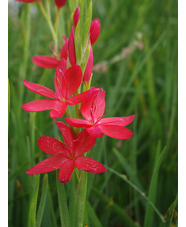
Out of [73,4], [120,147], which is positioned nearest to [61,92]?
[73,4]

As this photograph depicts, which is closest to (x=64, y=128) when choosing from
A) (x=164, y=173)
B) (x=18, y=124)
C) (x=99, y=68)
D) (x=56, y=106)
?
(x=56, y=106)

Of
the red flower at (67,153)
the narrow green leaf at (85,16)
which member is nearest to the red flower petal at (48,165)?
the red flower at (67,153)

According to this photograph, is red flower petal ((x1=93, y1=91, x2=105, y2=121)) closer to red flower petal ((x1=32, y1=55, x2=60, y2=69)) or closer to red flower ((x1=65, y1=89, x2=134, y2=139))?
red flower ((x1=65, y1=89, x2=134, y2=139))

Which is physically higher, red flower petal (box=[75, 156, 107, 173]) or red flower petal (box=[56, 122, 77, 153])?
red flower petal (box=[56, 122, 77, 153])

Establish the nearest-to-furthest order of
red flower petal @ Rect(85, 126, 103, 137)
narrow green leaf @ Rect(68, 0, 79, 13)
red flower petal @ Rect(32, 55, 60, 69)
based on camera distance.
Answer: red flower petal @ Rect(85, 126, 103, 137) < narrow green leaf @ Rect(68, 0, 79, 13) < red flower petal @ Rect(32, 55, 60, 69)

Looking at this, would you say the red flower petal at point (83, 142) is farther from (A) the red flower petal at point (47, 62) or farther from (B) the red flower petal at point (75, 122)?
(A) the red flower petal at point (47, 62)

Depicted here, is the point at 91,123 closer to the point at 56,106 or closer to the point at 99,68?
the point at 56,106

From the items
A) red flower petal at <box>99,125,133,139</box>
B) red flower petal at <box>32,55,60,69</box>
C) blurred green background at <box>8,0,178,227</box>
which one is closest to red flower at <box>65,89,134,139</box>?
red flower petal at <box>99,125,133,139</box>

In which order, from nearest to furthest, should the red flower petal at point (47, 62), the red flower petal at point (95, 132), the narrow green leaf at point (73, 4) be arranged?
the red flower petal at point (95, 132)
the narrow green leaf at point (73, 4)
the red flower petal at point (47, 62)
